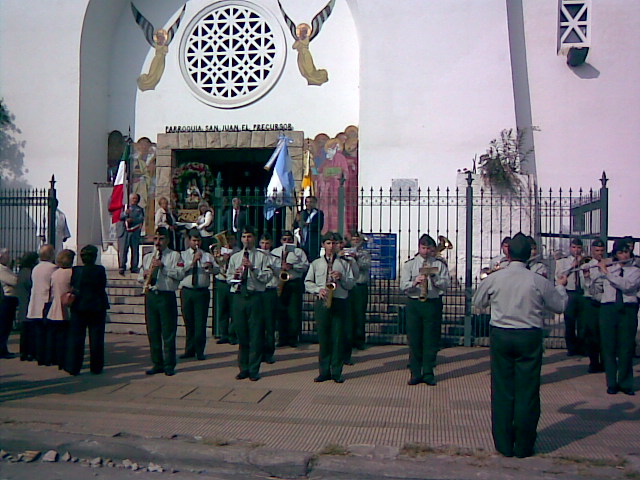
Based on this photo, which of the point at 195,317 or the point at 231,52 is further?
the point at 231,52

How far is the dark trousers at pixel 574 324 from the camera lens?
10.4 m

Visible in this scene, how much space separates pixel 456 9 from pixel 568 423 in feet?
34.2

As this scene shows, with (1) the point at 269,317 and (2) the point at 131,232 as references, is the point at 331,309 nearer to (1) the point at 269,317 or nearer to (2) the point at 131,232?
(1) the point at 269,317

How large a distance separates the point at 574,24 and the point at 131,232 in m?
10.6

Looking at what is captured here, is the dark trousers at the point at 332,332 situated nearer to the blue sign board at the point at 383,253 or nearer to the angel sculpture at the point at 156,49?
the blue sign board at the point at 383,253

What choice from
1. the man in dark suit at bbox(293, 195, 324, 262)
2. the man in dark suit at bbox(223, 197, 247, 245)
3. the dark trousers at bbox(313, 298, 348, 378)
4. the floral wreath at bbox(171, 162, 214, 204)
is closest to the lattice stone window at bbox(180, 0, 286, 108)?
the floral wreath at bbox(171, 162, 214, 204)

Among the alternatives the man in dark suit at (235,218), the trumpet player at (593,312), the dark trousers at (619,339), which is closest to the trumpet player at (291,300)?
the man in dark suit at (235,218)

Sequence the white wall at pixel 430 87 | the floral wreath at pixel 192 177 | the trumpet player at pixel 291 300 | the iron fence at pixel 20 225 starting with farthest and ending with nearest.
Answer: the floral wreath at pixel 192 177
the iron fence at pixel 20 225
the white wall at pixel 430 87
the trumpet player at pixel 291 300

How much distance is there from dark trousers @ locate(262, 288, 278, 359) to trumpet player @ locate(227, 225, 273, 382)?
23 cm

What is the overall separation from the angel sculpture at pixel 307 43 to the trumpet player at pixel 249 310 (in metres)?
8.62

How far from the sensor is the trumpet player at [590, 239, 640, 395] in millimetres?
8242

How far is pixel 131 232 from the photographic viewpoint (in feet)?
46.9

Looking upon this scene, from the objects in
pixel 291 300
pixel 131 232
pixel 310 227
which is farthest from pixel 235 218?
pixel 131 232

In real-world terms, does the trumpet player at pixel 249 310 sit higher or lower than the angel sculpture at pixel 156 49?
lower
